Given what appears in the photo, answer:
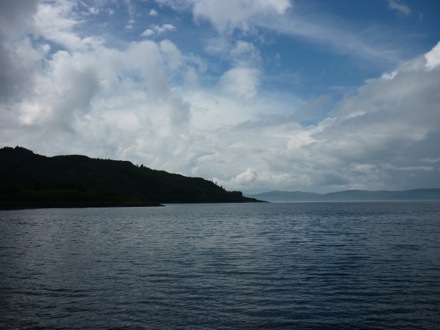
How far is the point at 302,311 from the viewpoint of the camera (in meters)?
26.7

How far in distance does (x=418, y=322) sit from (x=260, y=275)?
16.6 meters

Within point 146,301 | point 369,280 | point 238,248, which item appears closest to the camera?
point 146,301

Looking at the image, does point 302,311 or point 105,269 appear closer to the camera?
point 302,311

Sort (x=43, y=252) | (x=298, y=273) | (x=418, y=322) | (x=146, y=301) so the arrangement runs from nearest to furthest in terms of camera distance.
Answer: (x=418, y=322) < (x=146, y=301) < (x=298, y=273) < (x=43, y=252)

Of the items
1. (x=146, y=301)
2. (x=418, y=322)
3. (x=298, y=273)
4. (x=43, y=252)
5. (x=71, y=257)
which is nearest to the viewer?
(x=418, y=322)

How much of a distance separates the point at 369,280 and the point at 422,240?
1501 inches

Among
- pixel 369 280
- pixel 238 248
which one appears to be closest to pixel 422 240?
pixel 238 248

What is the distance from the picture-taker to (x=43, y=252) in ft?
182

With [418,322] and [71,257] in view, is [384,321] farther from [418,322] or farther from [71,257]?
[71,257]

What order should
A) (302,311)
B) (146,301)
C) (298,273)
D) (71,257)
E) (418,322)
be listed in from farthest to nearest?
(71,257)
(298,273)
(146,301)
(302,311)
(418,322)

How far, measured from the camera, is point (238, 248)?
194 feet

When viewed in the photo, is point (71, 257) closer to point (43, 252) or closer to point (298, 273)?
point (43, 252)

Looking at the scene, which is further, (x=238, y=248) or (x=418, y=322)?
(x=238, y=248)

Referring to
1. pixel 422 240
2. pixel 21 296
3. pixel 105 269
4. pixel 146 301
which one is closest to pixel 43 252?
pixel 105 269
